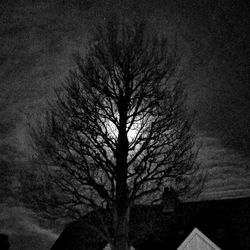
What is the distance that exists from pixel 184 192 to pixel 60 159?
4.83 meters

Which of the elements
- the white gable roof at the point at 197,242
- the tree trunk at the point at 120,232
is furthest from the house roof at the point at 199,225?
the tree trunk at the point at 120,232

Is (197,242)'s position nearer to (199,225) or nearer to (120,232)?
(199,225)

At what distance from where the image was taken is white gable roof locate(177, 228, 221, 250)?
794 inches

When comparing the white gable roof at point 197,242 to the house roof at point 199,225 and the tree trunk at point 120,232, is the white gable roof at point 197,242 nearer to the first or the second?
the house roof at point 199,225

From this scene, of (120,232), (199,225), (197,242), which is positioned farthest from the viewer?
(199,225)

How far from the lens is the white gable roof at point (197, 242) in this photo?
2016cm

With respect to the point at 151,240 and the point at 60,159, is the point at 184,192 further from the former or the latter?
the point at 151,240

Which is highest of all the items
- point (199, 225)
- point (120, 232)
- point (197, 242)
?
point (199, 225)

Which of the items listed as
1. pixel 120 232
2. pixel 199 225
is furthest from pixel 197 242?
pixel 120 232

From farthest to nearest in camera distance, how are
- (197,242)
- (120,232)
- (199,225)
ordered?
(199,225) → (197,242) → (120,232)

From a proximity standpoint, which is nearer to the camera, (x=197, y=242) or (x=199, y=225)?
(x=197, y=242)

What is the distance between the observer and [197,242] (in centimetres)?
2050

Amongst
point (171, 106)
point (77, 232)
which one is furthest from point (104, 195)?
point (77, 232)

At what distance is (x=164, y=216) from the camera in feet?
83.4
